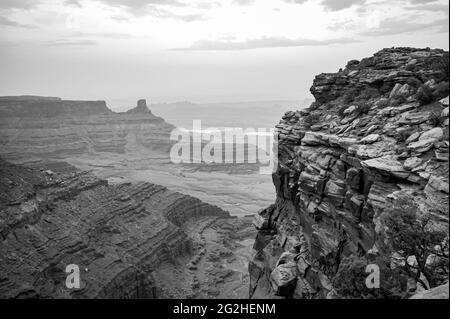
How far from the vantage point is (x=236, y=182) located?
371ft

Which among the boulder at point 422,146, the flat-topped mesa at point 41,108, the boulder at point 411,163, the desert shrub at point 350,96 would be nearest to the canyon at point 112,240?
the desert shrub at point 350,96

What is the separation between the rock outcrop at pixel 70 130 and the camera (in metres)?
134

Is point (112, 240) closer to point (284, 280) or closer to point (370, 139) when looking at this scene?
point (284, 280)

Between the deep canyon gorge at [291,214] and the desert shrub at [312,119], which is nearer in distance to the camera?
the deep canyon gorge at [291,214]

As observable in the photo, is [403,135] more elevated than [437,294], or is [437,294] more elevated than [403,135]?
[403,135]

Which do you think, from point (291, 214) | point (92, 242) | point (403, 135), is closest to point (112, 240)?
point (92, 242)

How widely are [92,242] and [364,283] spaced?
32.7m

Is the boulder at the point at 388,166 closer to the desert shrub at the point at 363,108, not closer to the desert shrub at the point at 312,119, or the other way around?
the desert shrub at the point at 363,108

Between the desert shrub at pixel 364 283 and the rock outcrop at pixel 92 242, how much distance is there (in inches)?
1029

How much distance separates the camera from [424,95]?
22.8 m

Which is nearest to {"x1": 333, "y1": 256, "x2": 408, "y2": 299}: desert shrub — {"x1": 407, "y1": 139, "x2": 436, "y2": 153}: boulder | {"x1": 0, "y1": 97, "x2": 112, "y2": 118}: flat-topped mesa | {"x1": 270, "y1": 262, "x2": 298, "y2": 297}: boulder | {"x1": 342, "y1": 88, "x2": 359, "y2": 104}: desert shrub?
{"x1": 407, "y1": 139, "x2": 436, "y2": 153}: boulder

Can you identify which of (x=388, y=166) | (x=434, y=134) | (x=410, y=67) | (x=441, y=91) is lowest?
(x=388, y=166)
